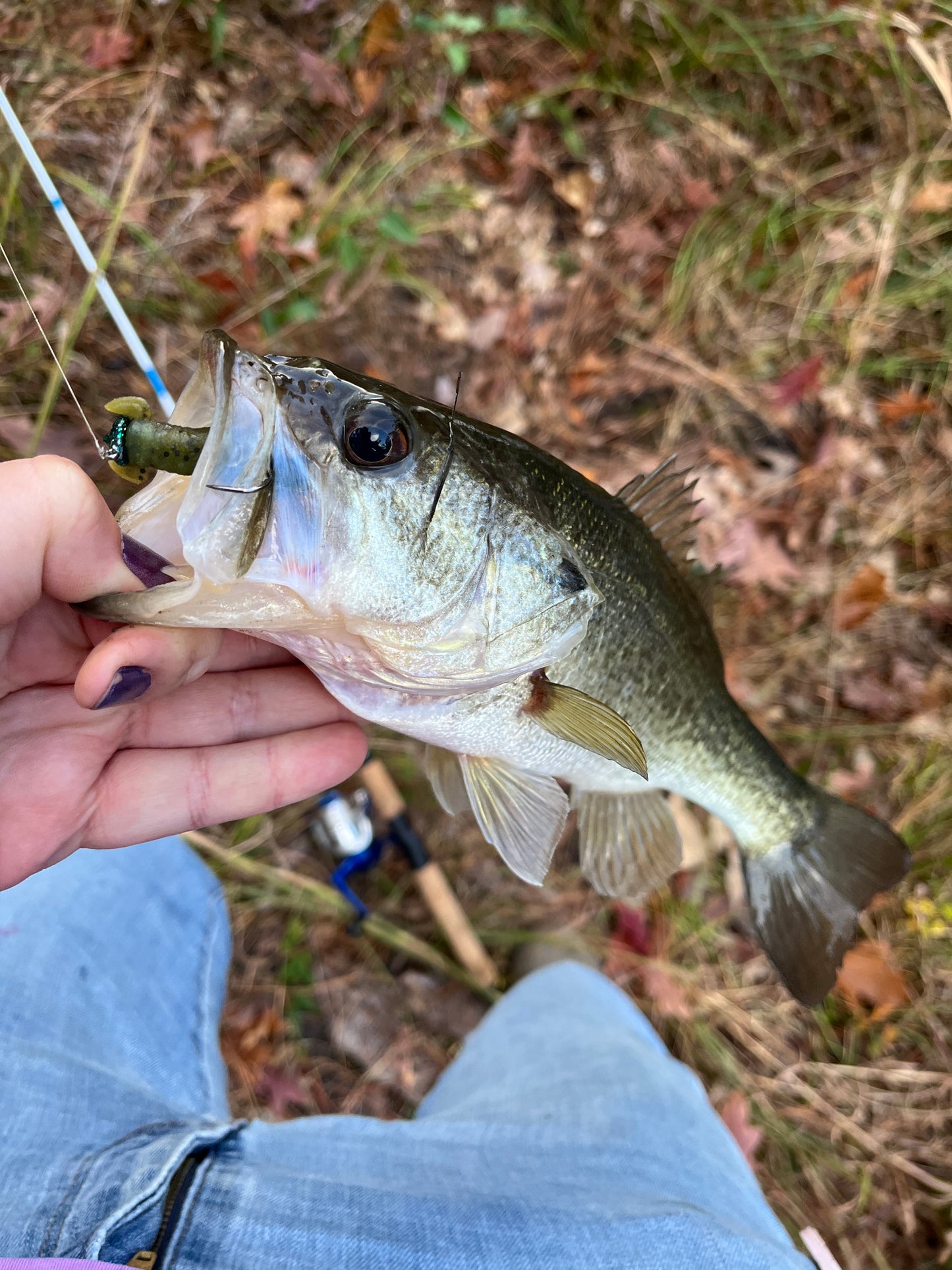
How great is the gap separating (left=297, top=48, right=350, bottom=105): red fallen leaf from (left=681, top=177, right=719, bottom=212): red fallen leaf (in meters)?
1.38

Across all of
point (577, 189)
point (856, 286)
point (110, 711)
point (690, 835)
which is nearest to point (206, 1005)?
point (110, 711)

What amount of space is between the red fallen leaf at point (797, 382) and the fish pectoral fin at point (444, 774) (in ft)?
7.11

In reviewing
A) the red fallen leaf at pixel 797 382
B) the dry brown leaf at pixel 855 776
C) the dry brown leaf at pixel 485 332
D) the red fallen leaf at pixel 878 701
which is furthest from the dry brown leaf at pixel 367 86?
the dry brown leaf at pixel 855 776

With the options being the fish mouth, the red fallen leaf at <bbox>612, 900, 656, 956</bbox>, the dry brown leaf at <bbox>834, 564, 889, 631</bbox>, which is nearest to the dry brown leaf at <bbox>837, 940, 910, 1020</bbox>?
the red fallen leaf at <bbox>612, 900, 656, 956</bbox>

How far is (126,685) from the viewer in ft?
3.54

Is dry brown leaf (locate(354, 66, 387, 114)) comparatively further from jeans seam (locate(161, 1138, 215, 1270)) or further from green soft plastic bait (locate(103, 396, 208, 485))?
jeans seam (locate(161, 1138, 215, 1270))

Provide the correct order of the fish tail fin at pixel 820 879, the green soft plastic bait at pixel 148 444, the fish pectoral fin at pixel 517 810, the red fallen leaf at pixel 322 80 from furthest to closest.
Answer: the red fallen leaf at pixel 322 80 → the fish tail fin at pixel 820 879 → the fish pectoral fin at pixel 517 810 → the green soft plastic bait at pixel 148 444

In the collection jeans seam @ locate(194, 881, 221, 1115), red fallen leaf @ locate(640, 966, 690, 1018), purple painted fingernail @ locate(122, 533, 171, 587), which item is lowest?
jeans seam @ locate(194, 881, 221, 1115)

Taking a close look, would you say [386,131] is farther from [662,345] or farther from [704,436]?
[704,436]

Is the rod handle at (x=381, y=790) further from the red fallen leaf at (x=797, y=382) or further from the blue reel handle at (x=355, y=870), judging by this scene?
the red fallen leaf at (x=797, y=382)

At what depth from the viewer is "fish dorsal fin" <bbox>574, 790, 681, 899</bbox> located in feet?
6.19

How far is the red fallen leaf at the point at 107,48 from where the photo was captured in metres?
2.08

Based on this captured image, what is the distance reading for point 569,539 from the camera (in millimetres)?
1361

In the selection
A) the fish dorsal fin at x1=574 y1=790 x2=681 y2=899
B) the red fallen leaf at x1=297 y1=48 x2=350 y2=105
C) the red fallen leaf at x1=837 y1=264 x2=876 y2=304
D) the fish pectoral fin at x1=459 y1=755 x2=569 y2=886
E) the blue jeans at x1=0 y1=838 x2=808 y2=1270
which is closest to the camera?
the blue jeans at x1=0 y1=838 x2=808 y2=1270
